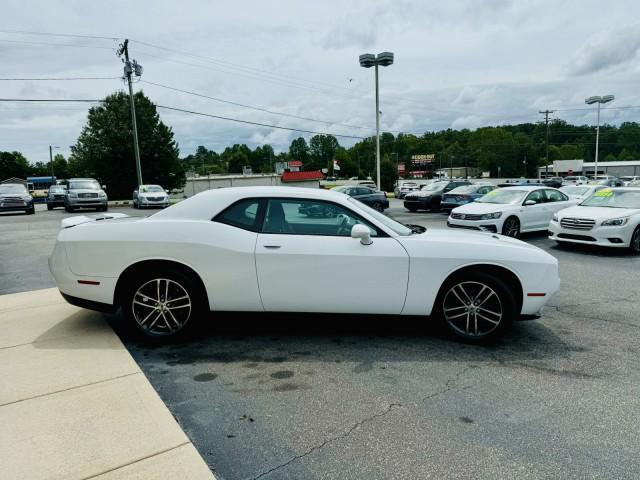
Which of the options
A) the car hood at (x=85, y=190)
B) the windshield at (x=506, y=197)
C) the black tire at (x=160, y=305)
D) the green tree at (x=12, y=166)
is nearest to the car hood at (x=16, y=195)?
the car hood at (x=85, y=190)

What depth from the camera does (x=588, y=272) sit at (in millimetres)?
8086

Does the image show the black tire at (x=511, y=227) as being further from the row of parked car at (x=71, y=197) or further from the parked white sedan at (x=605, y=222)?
the row of parked car at (x=71, y=197)

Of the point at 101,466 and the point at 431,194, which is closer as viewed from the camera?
the point at 101,466

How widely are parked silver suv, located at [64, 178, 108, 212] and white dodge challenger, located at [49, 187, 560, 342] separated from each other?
21539 mm

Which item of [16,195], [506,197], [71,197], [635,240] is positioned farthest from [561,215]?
[16,195]

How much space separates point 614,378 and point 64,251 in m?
4.95

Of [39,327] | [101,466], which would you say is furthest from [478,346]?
[39,327]

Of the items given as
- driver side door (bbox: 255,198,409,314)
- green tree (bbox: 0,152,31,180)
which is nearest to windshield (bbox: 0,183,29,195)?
→ driver side door (bbox: 255,198,409,314)

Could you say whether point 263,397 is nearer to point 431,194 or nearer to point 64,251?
point 64,251

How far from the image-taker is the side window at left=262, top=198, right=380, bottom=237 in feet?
14.5

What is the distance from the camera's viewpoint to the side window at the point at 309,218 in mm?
4426

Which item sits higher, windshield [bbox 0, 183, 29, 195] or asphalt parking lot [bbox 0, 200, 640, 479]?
windshield [bbox 0, 183, 29, 195]

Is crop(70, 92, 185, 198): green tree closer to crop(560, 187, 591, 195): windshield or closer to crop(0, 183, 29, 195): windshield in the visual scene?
crop(0, 183, 29, 195): windshield

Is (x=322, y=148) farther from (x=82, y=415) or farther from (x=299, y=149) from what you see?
(x=82, y=415)
